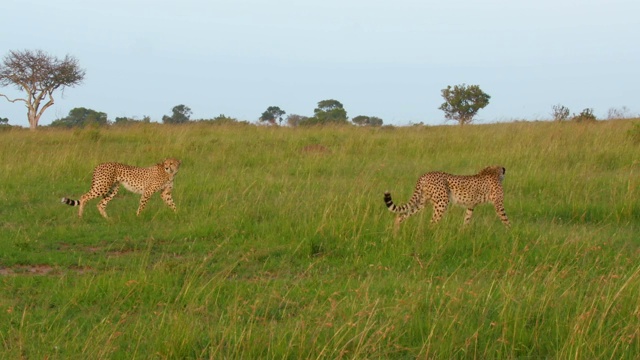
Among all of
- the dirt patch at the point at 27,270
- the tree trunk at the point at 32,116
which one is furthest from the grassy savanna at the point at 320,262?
the tree trunk at the point at 32,116

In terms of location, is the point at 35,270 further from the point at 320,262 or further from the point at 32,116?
the point at 32,116

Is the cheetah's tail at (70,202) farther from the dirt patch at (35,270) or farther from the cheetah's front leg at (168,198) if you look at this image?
the dirt patch at (35,270)

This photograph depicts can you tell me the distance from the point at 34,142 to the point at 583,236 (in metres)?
10.5

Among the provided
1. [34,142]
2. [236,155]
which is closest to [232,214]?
[236,155]

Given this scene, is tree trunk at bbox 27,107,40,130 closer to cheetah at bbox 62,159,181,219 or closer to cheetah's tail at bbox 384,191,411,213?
cheetah at bbox 62,159,181,219

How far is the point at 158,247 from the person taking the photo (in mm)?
6391

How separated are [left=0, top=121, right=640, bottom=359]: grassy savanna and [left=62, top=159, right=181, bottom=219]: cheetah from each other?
17cm

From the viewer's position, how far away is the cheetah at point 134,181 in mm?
8117

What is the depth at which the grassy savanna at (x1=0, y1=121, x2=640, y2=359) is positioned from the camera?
12.6 feet

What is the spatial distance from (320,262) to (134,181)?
3.28 meters

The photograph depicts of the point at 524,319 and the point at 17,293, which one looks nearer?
the point at 524,319

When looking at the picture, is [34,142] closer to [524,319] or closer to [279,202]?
[279,202]

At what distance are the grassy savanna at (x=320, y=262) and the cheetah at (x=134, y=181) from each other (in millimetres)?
173

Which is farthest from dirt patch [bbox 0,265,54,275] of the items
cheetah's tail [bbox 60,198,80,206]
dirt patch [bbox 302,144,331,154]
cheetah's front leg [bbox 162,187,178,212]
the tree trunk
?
the tree trunk
